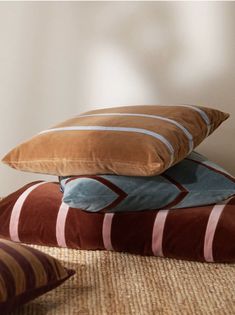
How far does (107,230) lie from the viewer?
1332 millimetres

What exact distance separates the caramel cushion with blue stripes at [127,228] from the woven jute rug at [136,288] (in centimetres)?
2

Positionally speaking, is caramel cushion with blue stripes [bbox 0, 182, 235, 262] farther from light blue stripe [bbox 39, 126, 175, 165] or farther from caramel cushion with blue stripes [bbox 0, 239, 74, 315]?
caramel cushion with blue stripes [bbox 0, 239, 74, 315]

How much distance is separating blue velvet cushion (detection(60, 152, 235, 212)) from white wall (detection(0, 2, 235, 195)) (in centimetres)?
62

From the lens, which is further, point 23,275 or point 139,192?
point 139,192

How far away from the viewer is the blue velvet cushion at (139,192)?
4.27 ft

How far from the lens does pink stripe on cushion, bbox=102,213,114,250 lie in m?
1.33

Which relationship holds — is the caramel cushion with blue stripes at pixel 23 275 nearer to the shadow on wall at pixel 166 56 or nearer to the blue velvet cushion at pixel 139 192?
the blue velvet cushion at pixel 139 192

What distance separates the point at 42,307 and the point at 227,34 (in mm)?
1151

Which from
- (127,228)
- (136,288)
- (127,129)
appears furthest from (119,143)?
(136,288)

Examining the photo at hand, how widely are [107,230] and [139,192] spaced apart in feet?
0.37

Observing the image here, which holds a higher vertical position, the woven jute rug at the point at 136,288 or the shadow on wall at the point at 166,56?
the shadow on wall at the point at 166,56

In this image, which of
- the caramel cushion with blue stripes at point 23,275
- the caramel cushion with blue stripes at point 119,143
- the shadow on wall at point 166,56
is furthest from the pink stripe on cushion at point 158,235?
the shadow on wall at point 166,56

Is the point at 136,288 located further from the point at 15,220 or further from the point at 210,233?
the point at 15,220

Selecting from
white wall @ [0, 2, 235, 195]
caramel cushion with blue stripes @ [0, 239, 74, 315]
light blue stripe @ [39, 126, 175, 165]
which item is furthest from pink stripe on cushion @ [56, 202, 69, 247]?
white wall @ [0, 2, 235, 195]
